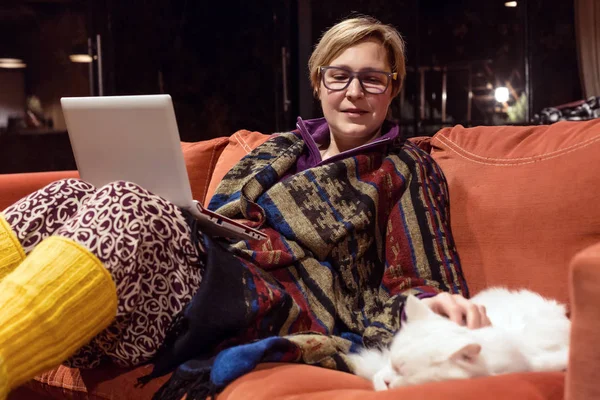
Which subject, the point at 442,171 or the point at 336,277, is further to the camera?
the point at 442,171

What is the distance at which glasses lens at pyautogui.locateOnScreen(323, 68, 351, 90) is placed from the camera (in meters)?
1.73

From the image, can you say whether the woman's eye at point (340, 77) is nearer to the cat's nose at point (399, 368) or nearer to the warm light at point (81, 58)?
the cat's nose at point (399, 368)

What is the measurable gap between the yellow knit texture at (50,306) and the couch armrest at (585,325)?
2.29ft

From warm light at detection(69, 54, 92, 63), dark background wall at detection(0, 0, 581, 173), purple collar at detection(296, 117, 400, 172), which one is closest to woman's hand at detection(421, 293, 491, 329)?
purple collar at detection(296, 117, 400, 172)

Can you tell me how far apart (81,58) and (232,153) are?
2.59m

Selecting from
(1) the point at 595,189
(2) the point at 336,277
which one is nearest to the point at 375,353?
(2) the point at 336,277

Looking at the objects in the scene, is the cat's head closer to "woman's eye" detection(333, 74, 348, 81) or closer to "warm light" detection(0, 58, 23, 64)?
"woman's eye" detection(333, 74, 348, 81)

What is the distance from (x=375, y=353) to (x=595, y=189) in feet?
1.93

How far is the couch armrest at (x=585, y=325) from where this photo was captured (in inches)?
30.8

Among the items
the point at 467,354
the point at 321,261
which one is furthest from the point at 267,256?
the point at 467,354

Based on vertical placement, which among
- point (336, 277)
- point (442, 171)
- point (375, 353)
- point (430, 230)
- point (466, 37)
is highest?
point (466, 37)

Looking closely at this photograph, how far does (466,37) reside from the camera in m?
5.37

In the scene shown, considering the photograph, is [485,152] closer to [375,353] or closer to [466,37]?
[375,353]

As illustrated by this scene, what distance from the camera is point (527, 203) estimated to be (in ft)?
4.95
